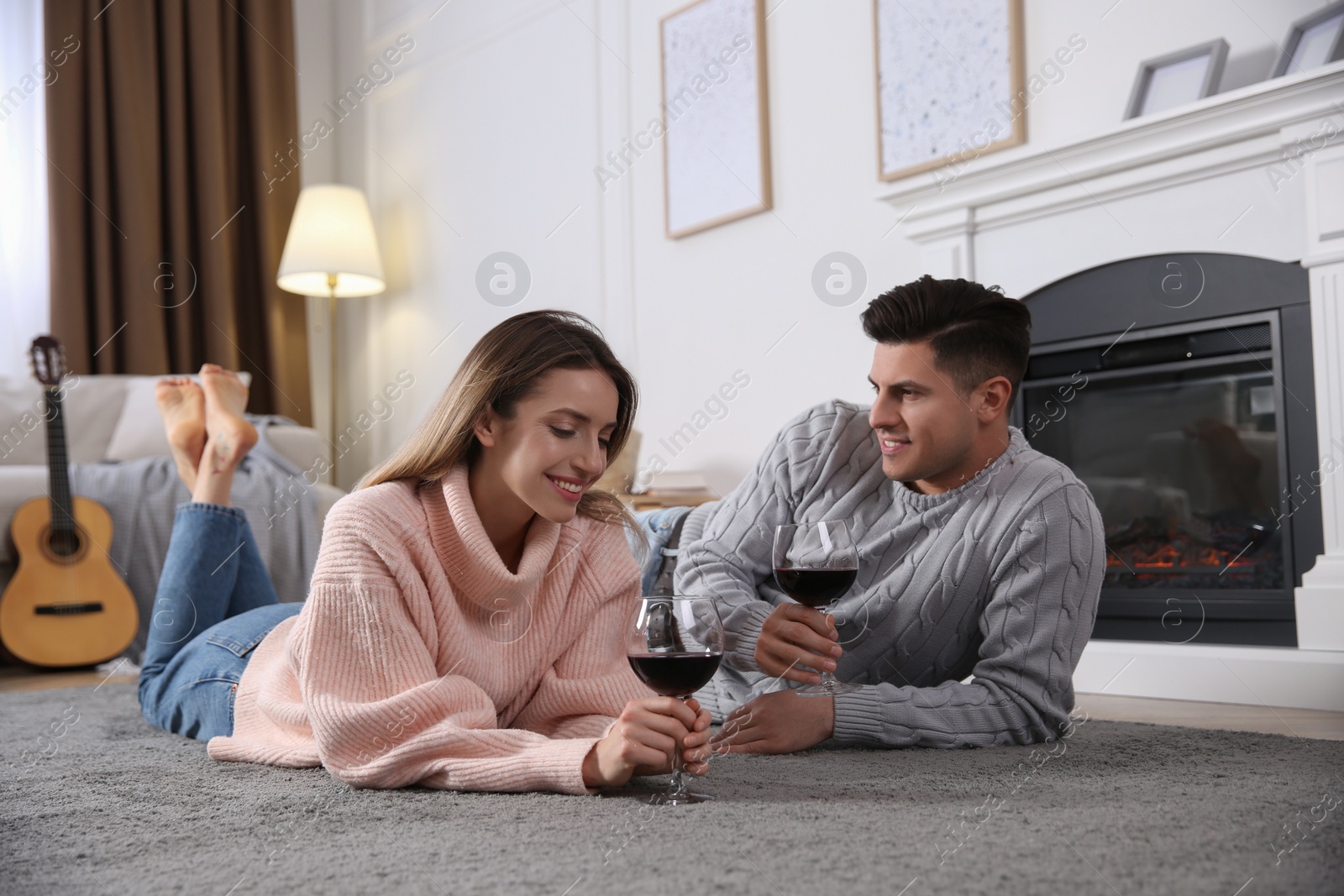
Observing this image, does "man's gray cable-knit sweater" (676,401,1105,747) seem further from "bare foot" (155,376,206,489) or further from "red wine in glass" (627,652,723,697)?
"bare foot" (155,376,206,489)

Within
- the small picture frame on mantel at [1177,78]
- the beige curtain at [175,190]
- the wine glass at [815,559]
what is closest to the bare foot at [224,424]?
the wine glass at [815,559]

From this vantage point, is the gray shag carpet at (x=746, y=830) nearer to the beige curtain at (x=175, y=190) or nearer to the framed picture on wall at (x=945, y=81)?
the framed picture on wall at (x=945, y=81)

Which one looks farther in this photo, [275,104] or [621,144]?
[275,104]

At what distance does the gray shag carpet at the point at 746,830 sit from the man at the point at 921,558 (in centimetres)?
7

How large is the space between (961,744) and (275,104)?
4.81m

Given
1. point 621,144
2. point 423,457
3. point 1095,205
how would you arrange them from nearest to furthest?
point 423,457 → point 1095,205 → point 621,144

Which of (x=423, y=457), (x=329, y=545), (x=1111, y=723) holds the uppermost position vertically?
(x=423, y=457)

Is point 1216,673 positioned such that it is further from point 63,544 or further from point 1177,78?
point 63,544

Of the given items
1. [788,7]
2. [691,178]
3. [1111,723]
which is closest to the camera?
[1111,723]

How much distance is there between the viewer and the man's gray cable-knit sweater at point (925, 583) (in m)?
1.66

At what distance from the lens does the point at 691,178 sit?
4.04m

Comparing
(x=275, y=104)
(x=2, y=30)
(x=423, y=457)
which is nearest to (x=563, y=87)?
(x=275, y=104)

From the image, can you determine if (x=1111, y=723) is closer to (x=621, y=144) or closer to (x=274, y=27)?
(x=621, y=144)

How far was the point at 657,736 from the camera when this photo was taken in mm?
1168
